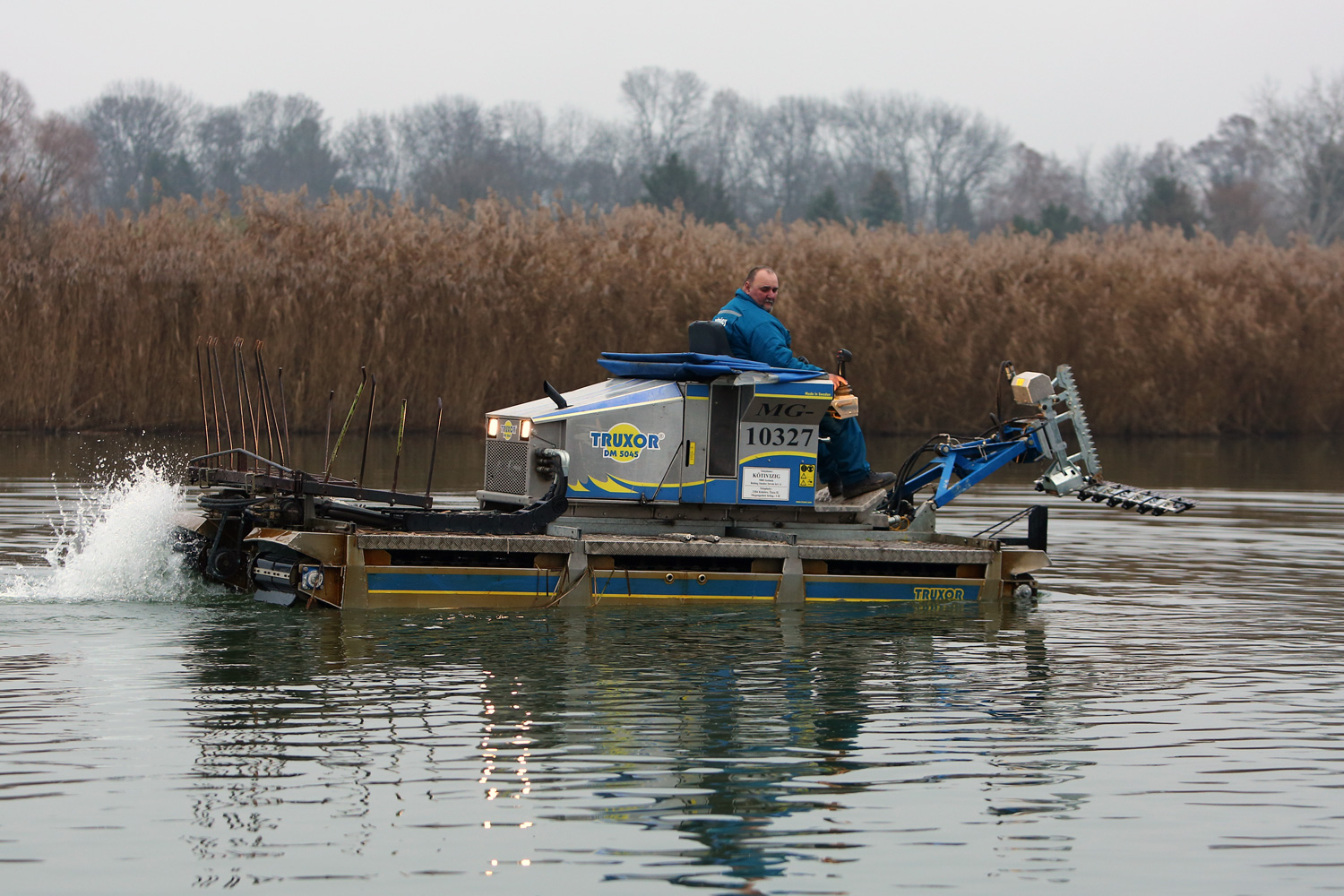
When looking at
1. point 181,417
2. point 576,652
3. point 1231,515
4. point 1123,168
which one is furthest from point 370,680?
point 1123,168

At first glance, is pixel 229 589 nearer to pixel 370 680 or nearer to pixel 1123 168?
pixel 370 680

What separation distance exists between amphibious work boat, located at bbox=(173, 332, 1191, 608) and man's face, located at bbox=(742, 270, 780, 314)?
50 centimetres

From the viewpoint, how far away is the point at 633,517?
1131 cm

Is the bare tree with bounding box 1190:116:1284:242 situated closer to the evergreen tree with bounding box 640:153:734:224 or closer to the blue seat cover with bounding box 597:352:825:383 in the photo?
the evergreen tree with bounding box 640:153:734:224

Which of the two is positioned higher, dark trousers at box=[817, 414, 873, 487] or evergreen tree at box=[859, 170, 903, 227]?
evergreen tree at box=[859, 170, 903, 227]

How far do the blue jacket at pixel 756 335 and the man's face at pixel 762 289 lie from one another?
0.06 metres

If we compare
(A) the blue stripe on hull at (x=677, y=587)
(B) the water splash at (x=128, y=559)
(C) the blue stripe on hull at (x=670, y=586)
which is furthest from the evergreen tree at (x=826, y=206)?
(B) the water splash at (x=128, y=559)

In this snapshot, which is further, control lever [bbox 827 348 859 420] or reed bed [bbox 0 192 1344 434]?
reed bed [bbox 0 192 1344 434]

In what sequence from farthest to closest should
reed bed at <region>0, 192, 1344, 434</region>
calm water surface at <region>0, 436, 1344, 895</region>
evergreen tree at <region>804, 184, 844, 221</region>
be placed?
evergreen tree at <region>804, 184, 844, 221</region> < reed bed at <region>0, 192, 1344, 434</region> < calm water surface at <region>0, 436, 1344, 895</region>

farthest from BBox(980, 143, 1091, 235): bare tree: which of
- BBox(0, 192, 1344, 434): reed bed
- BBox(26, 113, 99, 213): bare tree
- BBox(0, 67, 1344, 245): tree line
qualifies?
BBox(0, 192, 1344, 434): reed bed

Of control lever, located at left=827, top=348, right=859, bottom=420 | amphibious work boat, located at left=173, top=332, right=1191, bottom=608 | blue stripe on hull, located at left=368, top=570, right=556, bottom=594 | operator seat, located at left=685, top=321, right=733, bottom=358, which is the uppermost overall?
operator seat, located at left=685, top=321, right=733, bottom=358

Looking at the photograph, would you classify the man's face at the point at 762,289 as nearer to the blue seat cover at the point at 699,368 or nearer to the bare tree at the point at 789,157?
the blue seat cover at the point at 699,368

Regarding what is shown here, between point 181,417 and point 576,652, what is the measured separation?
1725cm

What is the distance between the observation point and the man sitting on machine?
453 inches
